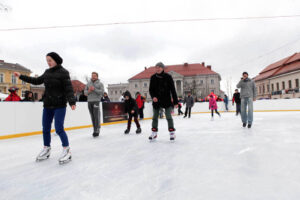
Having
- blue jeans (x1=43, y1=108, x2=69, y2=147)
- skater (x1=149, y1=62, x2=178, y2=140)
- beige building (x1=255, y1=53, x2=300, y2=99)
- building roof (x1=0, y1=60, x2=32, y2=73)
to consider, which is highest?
building roof (x1=0, y1=60, x2=32, y2=73)

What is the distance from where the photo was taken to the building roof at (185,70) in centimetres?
5053

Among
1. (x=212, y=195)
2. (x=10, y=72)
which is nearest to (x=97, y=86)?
(x=212, y=195)

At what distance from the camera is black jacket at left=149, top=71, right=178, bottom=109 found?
361 centimetres

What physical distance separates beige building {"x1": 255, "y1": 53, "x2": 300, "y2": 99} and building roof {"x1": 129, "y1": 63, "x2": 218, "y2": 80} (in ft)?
49.2

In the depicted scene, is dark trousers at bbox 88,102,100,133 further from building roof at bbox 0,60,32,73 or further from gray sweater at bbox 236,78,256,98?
building roof at bbox 0,60,32,73

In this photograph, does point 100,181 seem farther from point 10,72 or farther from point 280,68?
point 10,72

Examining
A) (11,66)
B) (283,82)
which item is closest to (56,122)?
(283,82)

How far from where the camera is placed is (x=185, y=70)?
173 feet

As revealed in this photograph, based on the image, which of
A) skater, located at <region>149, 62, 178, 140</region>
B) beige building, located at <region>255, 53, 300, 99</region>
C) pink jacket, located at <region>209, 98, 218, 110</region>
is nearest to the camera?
skater, located at <region>149, 62, 178, 140</region>

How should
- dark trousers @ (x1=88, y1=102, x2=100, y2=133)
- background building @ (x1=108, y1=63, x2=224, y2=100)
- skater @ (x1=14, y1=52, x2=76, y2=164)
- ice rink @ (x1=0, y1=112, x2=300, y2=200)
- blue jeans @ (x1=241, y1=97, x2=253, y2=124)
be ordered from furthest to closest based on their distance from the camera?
background building @ (x1=108, y1=63, x2=224, y2=100) → blue jeans @ (x1=241, y1=97, x2=253, y2=124) → dark trousers @ (x1=88, y1=102, x2=100, y2=133) → skater @ (x1=14, y1=52, x2=76, y2=164) → ice rink @ (x1=0, y1=112, x2=300, y2=200)

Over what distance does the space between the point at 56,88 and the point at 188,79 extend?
162 feet

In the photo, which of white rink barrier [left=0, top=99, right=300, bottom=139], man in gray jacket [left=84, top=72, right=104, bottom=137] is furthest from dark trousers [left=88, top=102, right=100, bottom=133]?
white rink barrier [left=0, top=99, right=300, bottom=139]

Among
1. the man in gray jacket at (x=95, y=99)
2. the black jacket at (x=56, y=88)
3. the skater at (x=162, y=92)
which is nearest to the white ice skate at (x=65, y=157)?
the black jacket at (x=56, y=88)

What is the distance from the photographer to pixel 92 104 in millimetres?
4594
